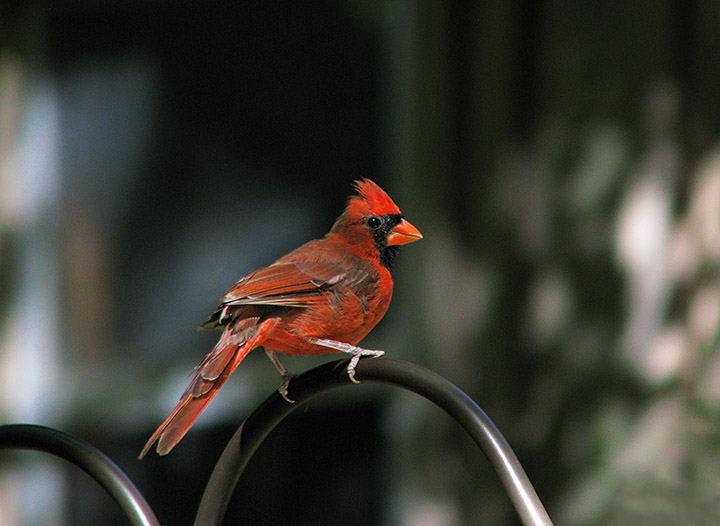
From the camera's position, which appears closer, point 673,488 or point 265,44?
point 673,488

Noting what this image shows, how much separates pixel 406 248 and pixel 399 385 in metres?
1.65

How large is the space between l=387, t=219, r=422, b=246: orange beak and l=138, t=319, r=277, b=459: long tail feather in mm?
188

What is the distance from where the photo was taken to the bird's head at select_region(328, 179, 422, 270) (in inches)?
38.7

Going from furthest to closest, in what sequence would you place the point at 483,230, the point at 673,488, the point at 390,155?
the point at 390,155 → the point at 483,230 → the point at 673,488

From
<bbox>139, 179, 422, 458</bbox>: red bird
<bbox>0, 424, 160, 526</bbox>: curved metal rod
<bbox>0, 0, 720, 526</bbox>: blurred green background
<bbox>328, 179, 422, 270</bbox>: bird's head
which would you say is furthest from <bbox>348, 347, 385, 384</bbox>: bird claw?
<bbox>0, 0, 720, 526</bbox>: blurred green background

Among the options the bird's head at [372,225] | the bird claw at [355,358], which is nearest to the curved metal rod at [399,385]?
the bird claw at [355,358]

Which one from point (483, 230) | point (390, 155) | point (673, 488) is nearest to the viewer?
point (673, 488)

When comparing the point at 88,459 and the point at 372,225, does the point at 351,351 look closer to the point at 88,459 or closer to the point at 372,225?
the point at 372,225

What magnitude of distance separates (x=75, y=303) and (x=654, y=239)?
179 cm

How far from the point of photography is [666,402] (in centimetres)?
235

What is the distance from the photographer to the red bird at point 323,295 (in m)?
0.87

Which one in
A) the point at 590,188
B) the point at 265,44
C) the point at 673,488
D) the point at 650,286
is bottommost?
the point at 673,488

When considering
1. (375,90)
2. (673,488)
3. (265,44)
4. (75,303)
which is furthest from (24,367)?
(673,488)

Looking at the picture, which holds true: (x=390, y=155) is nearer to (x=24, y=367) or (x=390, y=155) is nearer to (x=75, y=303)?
(x=75, y=303)
